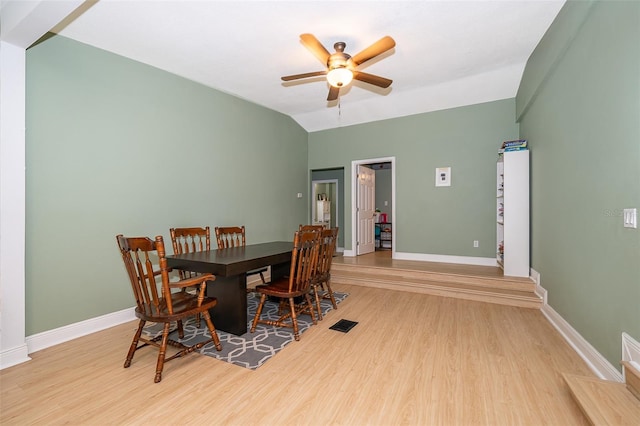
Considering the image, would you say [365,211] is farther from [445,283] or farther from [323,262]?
[323,262]

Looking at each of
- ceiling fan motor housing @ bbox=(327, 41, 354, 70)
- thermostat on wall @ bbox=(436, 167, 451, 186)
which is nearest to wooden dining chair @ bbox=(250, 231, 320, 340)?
ceiling fan motor housing @ bbox=(327, 41, 354, 70)

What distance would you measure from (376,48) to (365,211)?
4.04m

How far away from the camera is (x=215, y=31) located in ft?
9.38

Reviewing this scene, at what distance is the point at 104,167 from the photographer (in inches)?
117

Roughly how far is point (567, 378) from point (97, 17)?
15.1 ft

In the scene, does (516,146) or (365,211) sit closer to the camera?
(516,146)

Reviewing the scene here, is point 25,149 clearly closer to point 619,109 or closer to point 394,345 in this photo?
point 394,345

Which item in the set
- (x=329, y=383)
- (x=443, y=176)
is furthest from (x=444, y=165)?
(x=329, y=383)

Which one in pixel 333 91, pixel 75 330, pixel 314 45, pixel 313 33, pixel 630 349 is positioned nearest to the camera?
pixel 630 349

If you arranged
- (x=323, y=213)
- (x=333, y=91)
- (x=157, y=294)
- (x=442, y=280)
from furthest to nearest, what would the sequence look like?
1. (x=323, y=213)
2. (x=442, y=280)
3. (x=333, y=91)
4. (x=157, y=294)

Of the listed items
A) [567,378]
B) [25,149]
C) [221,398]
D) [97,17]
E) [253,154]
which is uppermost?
[97,17]

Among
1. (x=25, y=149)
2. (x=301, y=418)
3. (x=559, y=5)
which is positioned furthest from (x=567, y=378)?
(x=25, y=149)

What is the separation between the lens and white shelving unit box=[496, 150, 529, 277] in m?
3.85

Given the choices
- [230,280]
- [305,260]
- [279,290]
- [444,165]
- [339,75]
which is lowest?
[279,290]
